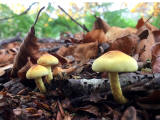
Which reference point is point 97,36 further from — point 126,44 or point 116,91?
point 116,91

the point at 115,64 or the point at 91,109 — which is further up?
the point at 115,64

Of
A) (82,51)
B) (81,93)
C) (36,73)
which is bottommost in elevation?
(81,93)

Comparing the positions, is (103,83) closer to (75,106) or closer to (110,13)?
(75,106)

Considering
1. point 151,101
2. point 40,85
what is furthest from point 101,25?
point 151,101

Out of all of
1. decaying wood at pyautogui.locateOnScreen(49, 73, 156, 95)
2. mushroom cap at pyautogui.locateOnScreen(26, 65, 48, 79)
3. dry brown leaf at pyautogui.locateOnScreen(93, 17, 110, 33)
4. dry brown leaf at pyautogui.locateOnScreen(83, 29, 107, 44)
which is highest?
dry brown leaf at pyautogui.locateOnScreen(93, 17, 110, 33)

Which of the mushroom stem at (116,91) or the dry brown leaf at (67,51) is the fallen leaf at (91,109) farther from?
the dry brown leaf at (67,51)

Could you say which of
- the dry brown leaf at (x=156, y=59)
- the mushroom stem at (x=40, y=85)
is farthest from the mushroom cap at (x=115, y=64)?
the mushroom stem at (x=40, y=85)

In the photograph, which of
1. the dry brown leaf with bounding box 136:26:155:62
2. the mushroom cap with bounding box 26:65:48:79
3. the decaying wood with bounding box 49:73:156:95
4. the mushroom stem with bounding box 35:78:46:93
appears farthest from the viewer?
the dry brown leaf with bounding box 136:26:155:62

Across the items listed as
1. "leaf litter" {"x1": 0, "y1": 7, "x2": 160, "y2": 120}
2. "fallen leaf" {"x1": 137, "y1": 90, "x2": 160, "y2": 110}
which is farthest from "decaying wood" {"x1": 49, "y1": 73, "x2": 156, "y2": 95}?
"fallen leaf" {"x1": 137, "y1": 90, "x2": 160, "y2": 110}

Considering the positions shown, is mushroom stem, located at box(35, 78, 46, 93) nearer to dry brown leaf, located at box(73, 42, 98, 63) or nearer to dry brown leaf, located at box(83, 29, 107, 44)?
dry brown leaf, located at box(73, 42, 98, 63)
